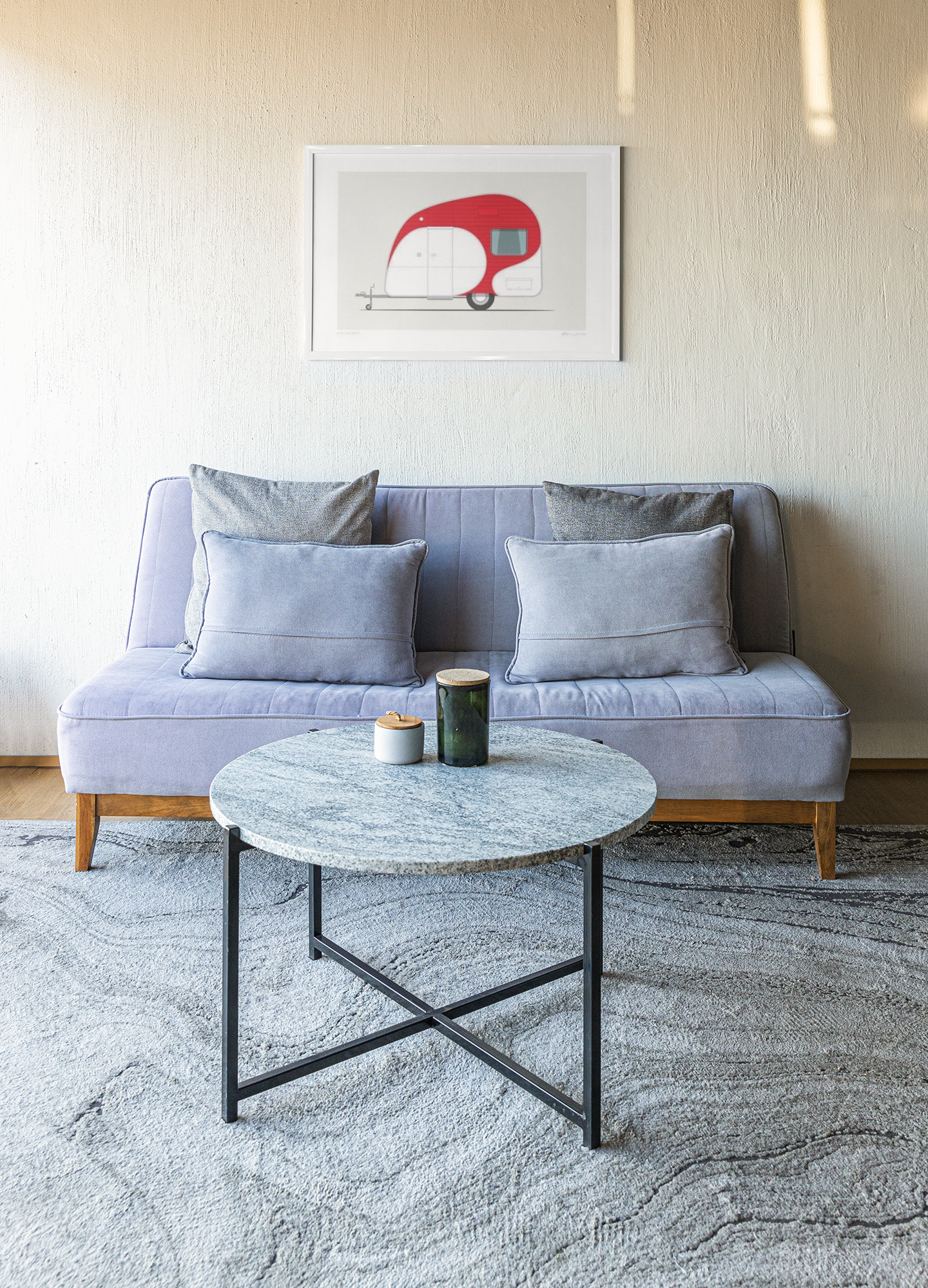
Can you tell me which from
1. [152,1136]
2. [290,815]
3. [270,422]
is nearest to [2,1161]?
[152,1136]

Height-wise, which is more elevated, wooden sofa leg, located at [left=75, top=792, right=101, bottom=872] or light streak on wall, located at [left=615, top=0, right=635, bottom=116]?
light streak on wall, located at [left=615, top=0, right=635, bottom=116]

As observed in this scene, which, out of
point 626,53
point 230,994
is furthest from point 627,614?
point 626,53

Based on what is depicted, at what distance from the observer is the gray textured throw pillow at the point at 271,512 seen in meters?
2.63

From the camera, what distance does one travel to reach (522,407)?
2988 millimetres

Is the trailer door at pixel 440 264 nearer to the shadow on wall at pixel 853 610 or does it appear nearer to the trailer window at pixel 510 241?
the trailer window at pixel 510 241

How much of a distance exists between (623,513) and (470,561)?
0.47 metres

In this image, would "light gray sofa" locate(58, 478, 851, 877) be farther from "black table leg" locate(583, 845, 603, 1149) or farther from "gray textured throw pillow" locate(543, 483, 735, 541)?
"black table leg" locate(583, 845, 603, 1149)

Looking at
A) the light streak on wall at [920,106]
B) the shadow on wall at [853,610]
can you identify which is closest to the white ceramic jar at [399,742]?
the shadow on wall at [853,610]

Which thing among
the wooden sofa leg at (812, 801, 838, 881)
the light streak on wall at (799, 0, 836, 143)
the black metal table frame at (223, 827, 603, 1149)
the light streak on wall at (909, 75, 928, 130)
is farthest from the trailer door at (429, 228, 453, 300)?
the black metal table frame at (223, 827, 603, 1149)

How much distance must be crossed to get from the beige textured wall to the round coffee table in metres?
1.57

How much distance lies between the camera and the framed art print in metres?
2.90

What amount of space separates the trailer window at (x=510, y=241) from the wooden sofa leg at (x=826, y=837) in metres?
1.84

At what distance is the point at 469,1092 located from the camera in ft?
4.75

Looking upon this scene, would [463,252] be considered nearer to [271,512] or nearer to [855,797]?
[271,512]
